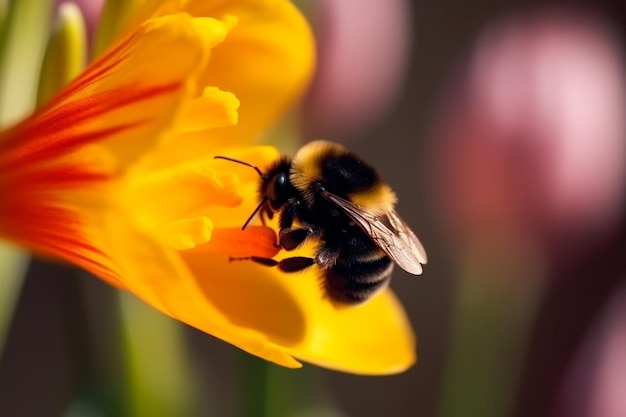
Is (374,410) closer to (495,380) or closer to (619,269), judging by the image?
(619,269)

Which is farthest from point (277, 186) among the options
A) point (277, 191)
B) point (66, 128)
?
point (66, 128)

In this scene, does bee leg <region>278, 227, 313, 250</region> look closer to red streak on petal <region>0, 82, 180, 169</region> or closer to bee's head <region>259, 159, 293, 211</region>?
bee's head <region>259, 159, 293, 211</region>

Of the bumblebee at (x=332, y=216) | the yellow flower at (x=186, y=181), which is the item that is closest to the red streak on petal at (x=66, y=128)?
the yellow flower at (x=186, y=181)

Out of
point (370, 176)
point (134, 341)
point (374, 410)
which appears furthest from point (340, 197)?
point (374, 410)

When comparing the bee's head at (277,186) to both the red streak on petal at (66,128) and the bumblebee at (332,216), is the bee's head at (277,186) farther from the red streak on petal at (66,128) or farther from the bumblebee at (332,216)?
the red streak on petal at (66,128)

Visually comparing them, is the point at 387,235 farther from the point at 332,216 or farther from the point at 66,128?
the point at 66,128

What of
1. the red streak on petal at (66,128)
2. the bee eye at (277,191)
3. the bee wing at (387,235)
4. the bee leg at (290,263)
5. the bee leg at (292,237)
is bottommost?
the bee leg at (290,263)

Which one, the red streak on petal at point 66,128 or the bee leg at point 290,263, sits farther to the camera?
the bee leg at point 290,263

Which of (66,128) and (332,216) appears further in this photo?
(332,216)

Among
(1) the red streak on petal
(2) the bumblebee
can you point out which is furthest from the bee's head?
(1) the red streak on petal
